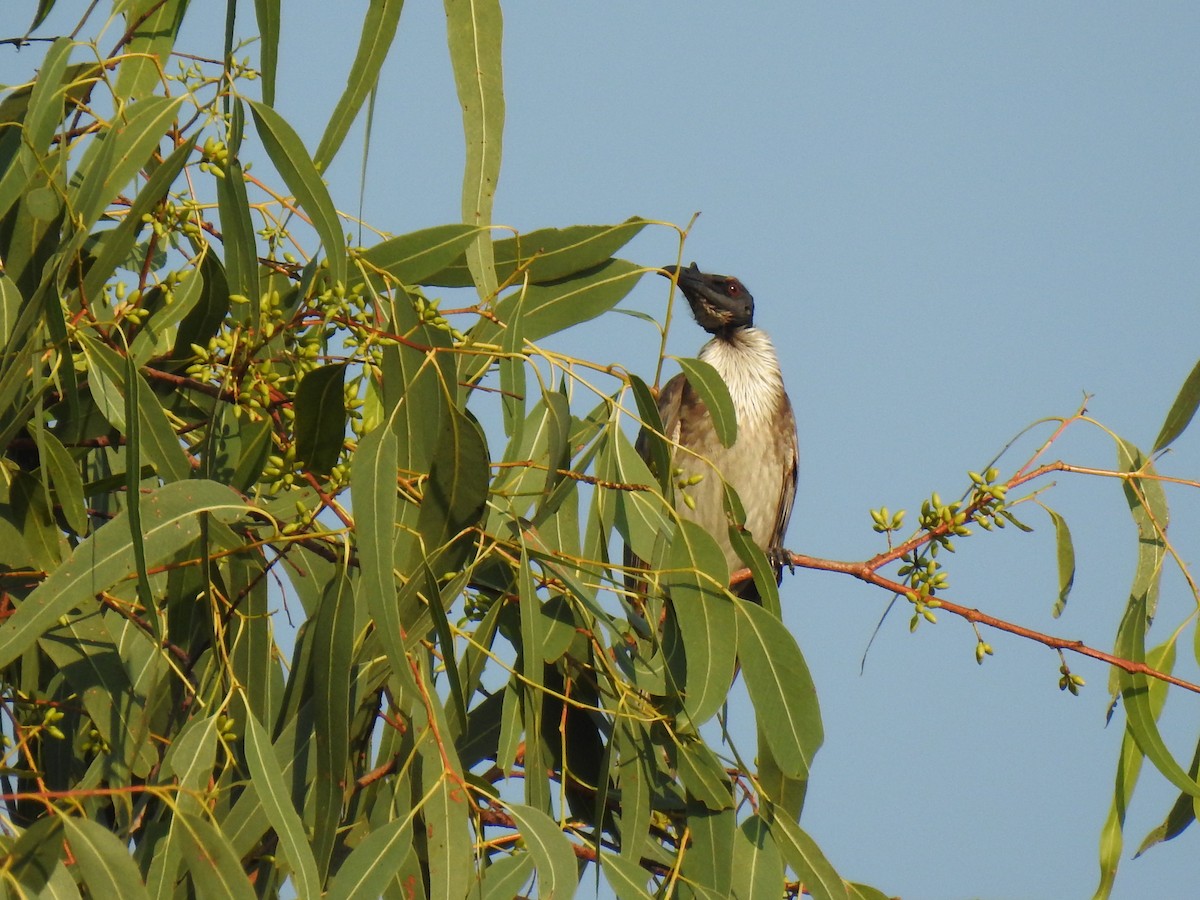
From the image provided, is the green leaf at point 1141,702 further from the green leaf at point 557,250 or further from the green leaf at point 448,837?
the green leaf at point 448,837

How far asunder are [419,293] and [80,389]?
0.69 metres

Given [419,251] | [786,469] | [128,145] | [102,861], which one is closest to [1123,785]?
[419,251]

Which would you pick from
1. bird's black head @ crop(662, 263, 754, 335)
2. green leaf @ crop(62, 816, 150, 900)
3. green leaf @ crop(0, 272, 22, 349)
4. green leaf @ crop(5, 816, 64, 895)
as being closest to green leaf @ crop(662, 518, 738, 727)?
green leaf @ crop(62, 816, 150, 900)

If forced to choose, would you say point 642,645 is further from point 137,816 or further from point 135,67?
point 135,67

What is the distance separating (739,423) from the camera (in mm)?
6020

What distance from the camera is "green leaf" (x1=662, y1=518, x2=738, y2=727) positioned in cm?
261

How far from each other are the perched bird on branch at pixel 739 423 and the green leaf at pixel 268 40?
11.1 ft

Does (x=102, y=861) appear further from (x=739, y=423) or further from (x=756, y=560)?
(x=739, y=423)

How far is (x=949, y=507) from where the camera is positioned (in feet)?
9.37

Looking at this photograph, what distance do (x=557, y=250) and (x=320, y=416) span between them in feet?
2.53

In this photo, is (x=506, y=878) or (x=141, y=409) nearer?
(x=141, y=409)

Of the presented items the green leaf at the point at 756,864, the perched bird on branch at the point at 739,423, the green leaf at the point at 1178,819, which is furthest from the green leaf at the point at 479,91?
the perched bird on branch at the point at 739,423

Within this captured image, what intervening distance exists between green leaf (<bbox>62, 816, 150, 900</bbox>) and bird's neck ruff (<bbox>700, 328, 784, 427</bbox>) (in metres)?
4.13

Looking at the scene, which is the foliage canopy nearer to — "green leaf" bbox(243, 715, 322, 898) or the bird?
"green leaf" bbox(243, 715, 322, 898)
